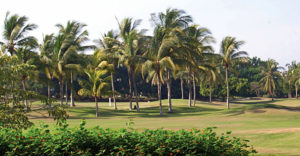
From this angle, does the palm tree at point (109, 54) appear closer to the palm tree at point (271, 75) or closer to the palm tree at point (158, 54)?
the palm tree at point (158, 54)

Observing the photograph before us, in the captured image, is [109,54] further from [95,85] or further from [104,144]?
[104,144]

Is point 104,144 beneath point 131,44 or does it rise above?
beneath

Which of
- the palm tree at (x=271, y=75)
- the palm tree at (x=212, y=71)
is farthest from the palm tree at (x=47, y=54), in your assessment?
the palm tree at (x=271, y=75)

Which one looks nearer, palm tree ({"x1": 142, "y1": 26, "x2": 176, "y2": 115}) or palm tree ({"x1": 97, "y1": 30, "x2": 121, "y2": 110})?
palm tree ({"x1": 142, "y1": 26, "x2": 176, "y2": 115})

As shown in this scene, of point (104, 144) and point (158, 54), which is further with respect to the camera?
point (158, 54)

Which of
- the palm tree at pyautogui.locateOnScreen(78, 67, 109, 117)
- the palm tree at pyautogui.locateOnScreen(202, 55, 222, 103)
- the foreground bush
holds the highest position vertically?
the palm tree at pyautogui.locateOnScreen(202, 55, 222, 103)

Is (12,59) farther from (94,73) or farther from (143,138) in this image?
(94,73)

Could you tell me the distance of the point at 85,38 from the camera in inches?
1982

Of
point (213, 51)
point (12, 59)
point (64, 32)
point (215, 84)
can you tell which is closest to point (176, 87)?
point (215, 84)

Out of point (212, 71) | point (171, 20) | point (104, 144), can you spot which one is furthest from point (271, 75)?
point (104, 144)

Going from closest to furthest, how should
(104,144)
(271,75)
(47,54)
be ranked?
1. (104,144)
2. (47,54)
3. (271,75)

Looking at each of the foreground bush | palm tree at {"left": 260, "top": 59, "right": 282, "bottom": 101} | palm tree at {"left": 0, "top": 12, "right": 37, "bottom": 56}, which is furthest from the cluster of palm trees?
palm tree at {"left": 260, "top": 59, "right": 282, "bottom": 101}

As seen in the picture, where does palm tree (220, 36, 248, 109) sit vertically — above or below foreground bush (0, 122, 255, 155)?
above

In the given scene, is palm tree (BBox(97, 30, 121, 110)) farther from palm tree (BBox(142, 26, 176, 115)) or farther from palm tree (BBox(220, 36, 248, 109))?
palm tree (BBox(220, 36, 248, 109))
